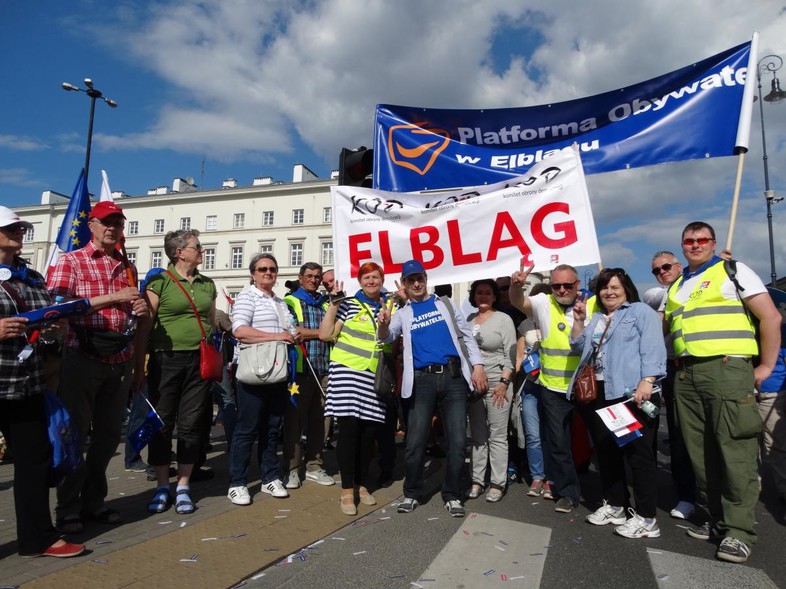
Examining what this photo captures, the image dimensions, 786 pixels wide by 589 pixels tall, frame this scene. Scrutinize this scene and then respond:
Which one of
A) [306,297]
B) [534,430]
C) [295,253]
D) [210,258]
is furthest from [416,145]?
[210,258]

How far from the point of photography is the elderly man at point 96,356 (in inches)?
151

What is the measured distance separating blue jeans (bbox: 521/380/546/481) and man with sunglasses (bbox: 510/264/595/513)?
0.26 metres

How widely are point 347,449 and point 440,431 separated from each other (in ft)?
Result: 9.87

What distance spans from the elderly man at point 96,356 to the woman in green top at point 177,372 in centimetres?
30

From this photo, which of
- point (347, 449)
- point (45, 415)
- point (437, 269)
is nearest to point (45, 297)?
point (45, 415)

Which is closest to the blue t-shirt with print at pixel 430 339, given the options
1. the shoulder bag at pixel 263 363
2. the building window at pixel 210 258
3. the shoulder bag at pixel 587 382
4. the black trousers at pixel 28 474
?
the shoulder bag at pixel 587 382

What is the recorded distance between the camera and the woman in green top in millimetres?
4387

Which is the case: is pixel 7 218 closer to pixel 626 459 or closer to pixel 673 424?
pixel 626 459

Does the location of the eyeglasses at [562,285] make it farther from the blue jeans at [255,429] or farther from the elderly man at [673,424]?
the blue jeans at [255,429]

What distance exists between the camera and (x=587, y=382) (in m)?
4.30

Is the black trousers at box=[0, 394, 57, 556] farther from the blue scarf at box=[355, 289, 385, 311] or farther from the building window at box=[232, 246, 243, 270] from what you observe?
the building window at box=[232, 246, 243, 270]

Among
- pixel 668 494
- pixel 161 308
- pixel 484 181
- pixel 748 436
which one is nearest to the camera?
pixel 748 436

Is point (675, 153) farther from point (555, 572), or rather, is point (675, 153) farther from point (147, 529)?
point (147, 529)

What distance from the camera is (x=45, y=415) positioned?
338 centimetres
